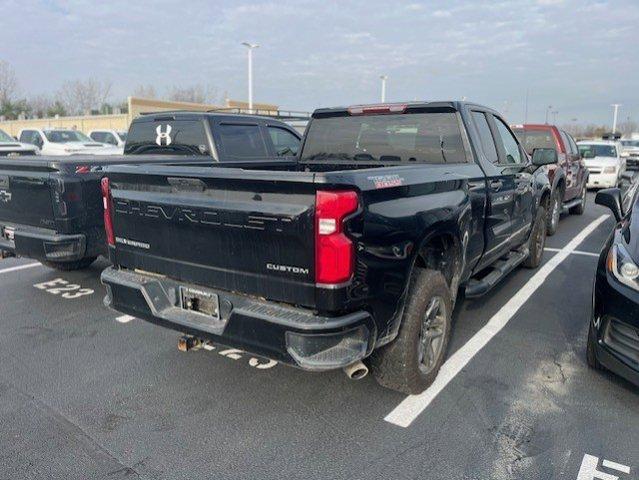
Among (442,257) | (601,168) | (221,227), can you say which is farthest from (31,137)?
(442,257)

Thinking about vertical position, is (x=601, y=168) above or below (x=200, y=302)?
below

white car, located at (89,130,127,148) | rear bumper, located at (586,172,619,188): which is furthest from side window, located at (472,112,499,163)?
white car, located at (89,130,127,148)

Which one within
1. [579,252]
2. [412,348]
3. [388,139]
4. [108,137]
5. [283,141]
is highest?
[388,139]

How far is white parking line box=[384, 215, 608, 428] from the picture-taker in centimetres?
332

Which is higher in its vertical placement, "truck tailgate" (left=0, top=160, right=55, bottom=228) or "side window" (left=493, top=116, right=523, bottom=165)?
"side window" (left=493, top=116, right=523, bottom=165)

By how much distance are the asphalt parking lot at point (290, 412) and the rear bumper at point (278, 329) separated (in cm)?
58

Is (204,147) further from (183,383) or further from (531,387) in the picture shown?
(531,387)

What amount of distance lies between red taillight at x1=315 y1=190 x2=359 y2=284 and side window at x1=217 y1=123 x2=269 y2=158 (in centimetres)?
415

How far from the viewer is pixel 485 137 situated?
4.74 meters

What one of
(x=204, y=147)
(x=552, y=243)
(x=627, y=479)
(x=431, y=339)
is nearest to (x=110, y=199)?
(x=431, y=339)

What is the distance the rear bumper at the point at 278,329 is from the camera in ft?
8.86

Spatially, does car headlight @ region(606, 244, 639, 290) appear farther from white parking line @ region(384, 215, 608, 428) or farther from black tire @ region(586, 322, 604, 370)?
white parking line @ region(384, 215, 608, 428)

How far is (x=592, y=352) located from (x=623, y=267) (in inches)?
28.1

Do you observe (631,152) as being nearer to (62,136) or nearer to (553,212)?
(553,212)
